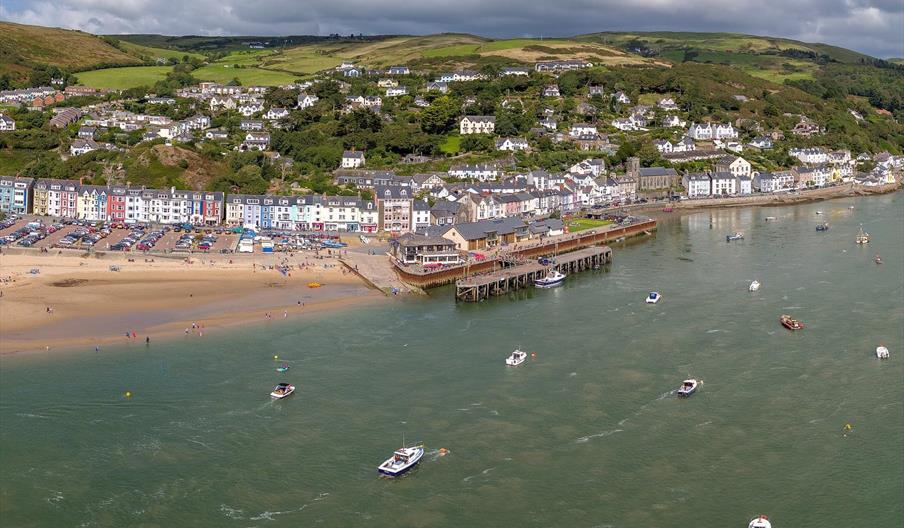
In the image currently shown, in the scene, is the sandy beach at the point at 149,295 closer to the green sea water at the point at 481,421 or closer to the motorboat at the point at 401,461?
the green sea water at the point at 481,421

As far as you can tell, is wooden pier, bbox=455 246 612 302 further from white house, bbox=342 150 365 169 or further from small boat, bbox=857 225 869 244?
white house, bbox=342 150 365 169

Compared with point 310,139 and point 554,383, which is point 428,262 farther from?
point 310,139

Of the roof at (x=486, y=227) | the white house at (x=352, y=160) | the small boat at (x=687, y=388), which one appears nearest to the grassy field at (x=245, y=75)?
the white house at (x=352, y=160)

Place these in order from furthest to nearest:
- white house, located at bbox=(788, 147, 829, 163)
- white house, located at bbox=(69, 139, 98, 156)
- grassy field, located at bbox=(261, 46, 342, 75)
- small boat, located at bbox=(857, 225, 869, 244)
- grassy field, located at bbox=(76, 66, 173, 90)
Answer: grassy field, located at bbox=(261, 46, 342, 75) → grassy field, located at bbox=(76, 66, 173, 90) → white house, located at bbox=(788, 147, 829, 163) → white house, located at bbox=(69, 139, 98, 156) → small boat, located at bbox=(857, 225, 869, 244)

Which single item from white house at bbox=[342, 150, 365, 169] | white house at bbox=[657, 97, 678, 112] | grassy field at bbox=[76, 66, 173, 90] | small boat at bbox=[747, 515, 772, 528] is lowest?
small boat at bbox=[747, 515, 772, 528]

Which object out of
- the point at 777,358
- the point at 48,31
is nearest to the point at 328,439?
the point at 777,358

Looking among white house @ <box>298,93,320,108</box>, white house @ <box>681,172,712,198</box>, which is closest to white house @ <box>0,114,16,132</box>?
white house @ <box>298,93,320,108</box>
